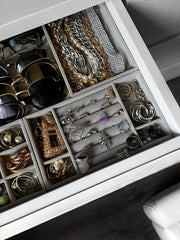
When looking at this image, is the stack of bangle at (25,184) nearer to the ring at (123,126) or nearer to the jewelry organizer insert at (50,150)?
the jewelry organizer insert at (50,150)

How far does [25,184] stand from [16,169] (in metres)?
0.06

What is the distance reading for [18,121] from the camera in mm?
741

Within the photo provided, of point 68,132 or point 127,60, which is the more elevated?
point 127,60

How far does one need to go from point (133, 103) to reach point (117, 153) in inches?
A: 7.6

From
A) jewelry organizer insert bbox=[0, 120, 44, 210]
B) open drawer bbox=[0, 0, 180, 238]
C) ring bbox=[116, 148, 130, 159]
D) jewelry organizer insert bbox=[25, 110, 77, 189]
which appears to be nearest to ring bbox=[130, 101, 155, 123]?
open drawer bbox=[0, 0, 180, 238]

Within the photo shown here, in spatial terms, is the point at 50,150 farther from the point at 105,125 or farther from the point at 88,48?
the point at 88,48

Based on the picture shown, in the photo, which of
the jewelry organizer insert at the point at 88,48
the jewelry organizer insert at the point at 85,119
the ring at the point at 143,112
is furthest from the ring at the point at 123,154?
the jewelry organizer insert at the point at 88,48

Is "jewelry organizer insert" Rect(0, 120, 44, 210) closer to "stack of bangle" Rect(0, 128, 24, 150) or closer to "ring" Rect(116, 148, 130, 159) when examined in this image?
"stack of bangle" Rect(0, 128, 24, 150)

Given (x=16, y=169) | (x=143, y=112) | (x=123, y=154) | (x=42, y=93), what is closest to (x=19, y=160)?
(x=16, y=169)

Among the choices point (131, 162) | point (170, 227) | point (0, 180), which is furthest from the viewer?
point (170, 227)

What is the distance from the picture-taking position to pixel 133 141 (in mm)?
730

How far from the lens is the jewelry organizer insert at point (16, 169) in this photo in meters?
0.72

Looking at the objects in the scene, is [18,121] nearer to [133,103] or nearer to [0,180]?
[0,180]

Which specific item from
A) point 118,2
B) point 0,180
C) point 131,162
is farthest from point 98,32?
point 0,180
